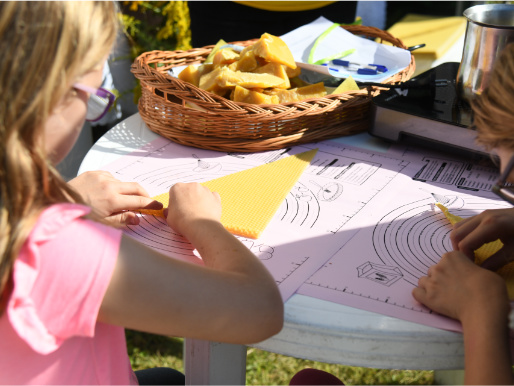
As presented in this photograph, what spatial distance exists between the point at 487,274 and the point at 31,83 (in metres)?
0.70

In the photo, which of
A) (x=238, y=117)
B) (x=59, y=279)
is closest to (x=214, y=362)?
(x=59, y=279)

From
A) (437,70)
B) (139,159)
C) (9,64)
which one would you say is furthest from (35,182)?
(437,70)

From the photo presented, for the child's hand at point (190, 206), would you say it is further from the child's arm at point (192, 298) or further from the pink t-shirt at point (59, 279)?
the pink t-shirt at point (59, 279)

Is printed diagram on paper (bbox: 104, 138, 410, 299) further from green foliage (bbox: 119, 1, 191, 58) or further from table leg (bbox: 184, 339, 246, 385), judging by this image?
green foliage (bbox: 119, 1, 191, 58)

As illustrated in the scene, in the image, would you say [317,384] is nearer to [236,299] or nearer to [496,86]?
[236,299]

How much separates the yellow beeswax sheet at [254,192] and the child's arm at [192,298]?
191 millimetres

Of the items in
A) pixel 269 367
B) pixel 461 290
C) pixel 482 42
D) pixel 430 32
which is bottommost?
pixel 269 367

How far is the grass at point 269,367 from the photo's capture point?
1969 millimetres

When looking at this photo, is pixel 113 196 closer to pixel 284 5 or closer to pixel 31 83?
pixel 31 83

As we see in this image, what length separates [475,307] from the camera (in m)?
0.83

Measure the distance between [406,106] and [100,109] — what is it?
0.74m

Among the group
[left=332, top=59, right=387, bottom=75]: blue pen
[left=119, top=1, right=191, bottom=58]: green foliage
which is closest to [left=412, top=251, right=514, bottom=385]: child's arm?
[left=332, top=59, right=387, bottom=75]: blue pen

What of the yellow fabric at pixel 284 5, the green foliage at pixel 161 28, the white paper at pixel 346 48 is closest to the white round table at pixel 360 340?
the white paper at pixel 346 48

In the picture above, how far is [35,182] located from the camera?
73cm
